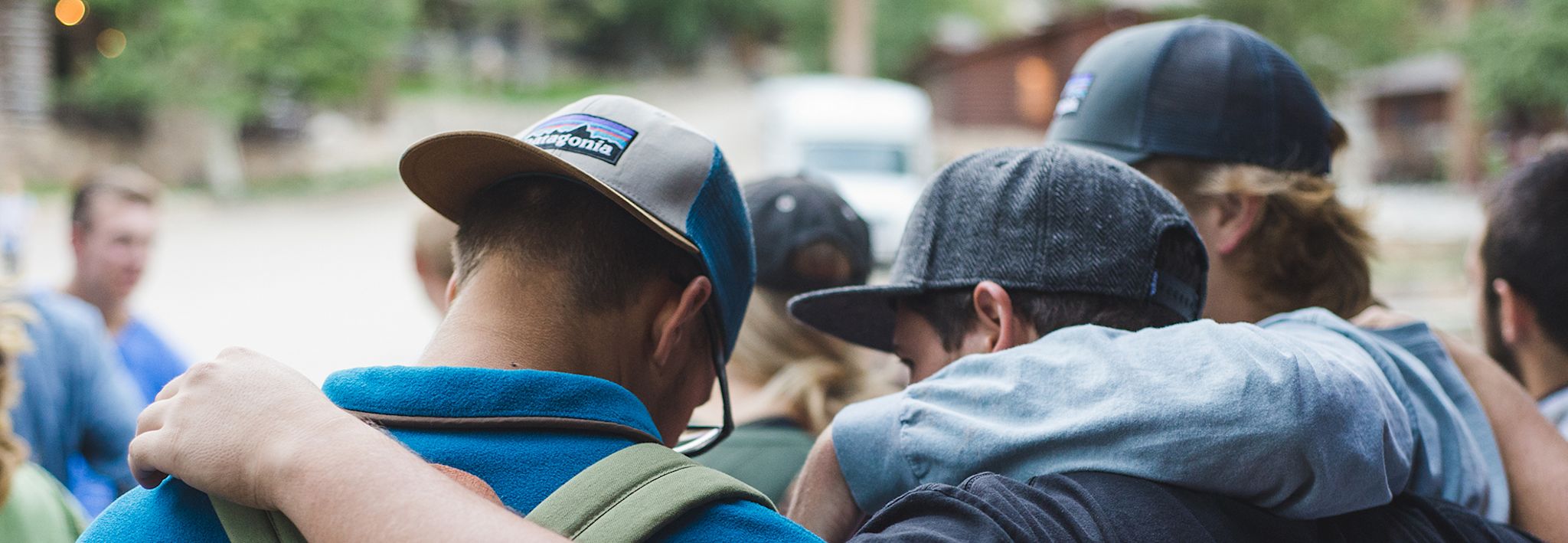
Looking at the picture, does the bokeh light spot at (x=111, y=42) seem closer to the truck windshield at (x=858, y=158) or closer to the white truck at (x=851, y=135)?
the white truck at (x=851, y=135)

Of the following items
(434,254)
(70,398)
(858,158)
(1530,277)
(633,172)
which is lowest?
(858,158)

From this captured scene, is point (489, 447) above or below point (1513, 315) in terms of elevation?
above

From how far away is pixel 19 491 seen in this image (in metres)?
2.43

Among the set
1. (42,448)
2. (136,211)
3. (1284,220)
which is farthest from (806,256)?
(136,211)

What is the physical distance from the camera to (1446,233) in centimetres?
1780

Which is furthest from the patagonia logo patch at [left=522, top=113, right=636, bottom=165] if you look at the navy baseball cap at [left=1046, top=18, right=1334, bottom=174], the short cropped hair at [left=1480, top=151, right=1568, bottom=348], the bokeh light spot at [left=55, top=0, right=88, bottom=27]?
the bokeh light spot at [left=55, top=0, right=88, bottom=27]

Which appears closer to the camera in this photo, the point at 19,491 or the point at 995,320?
the point at 995,320

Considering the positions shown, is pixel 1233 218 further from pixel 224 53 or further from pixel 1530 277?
pixel 224 53

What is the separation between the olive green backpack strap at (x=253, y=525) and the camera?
1177mm

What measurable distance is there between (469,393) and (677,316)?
0.33m

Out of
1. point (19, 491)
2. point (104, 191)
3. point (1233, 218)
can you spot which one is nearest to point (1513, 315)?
point (1233, 218)

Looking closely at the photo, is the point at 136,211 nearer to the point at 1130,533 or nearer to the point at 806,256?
the point at 806,256

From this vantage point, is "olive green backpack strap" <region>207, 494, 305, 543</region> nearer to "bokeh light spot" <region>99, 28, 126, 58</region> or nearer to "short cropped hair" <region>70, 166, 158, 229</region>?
"short cropped hair" <region>70, 166, 158, 229</region>

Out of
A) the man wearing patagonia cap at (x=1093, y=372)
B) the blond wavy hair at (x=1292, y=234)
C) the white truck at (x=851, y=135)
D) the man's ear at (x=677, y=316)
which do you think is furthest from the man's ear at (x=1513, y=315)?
the white truck at (x=851, y=135)
